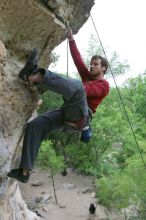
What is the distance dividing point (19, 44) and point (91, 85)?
5.32ft

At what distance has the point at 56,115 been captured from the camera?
5754 millimetres

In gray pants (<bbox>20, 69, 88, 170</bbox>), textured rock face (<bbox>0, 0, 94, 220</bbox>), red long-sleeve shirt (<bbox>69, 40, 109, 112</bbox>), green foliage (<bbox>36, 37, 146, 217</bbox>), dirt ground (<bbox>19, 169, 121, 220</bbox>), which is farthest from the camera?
dirt ground (<bbox>19, 169, 121, 220</bbox>)

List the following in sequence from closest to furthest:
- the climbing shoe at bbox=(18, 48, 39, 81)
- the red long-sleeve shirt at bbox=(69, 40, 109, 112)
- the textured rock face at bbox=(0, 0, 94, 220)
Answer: the climbing shoe at bbox=(18, 48, 39, 81) → the red long-sleeve shirt at bbox=(69, 40, 109, 112) → the textured rock face at bbox=(0, 0, 94, 220)

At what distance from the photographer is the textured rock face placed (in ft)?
18.9

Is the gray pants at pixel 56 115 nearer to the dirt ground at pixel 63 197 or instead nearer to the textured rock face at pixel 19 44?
the textured rock face at pixel 19 44

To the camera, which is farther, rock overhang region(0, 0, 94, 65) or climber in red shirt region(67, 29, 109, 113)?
rock overhang region(0, 0, 94, 65)

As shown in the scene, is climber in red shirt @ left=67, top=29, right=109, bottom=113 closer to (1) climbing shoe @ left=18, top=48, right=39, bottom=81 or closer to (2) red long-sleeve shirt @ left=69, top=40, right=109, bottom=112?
(2) red long-sleeve shirt @ left=69, top=40, right=109, bottom=112

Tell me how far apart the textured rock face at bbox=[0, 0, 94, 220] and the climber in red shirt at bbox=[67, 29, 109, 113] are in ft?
1.67

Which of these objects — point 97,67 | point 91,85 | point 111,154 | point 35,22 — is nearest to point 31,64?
point 91,85

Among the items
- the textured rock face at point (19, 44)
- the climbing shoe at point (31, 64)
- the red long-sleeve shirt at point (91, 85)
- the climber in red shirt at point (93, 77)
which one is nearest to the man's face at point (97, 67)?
the climber in red shirt at point (93, 77)

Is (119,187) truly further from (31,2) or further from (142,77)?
(142,77)

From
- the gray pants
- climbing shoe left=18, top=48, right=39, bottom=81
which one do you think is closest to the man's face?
the gray pants

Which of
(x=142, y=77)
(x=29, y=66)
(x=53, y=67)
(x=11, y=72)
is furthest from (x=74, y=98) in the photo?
(x=142, y=77)

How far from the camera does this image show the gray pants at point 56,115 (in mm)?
5020
